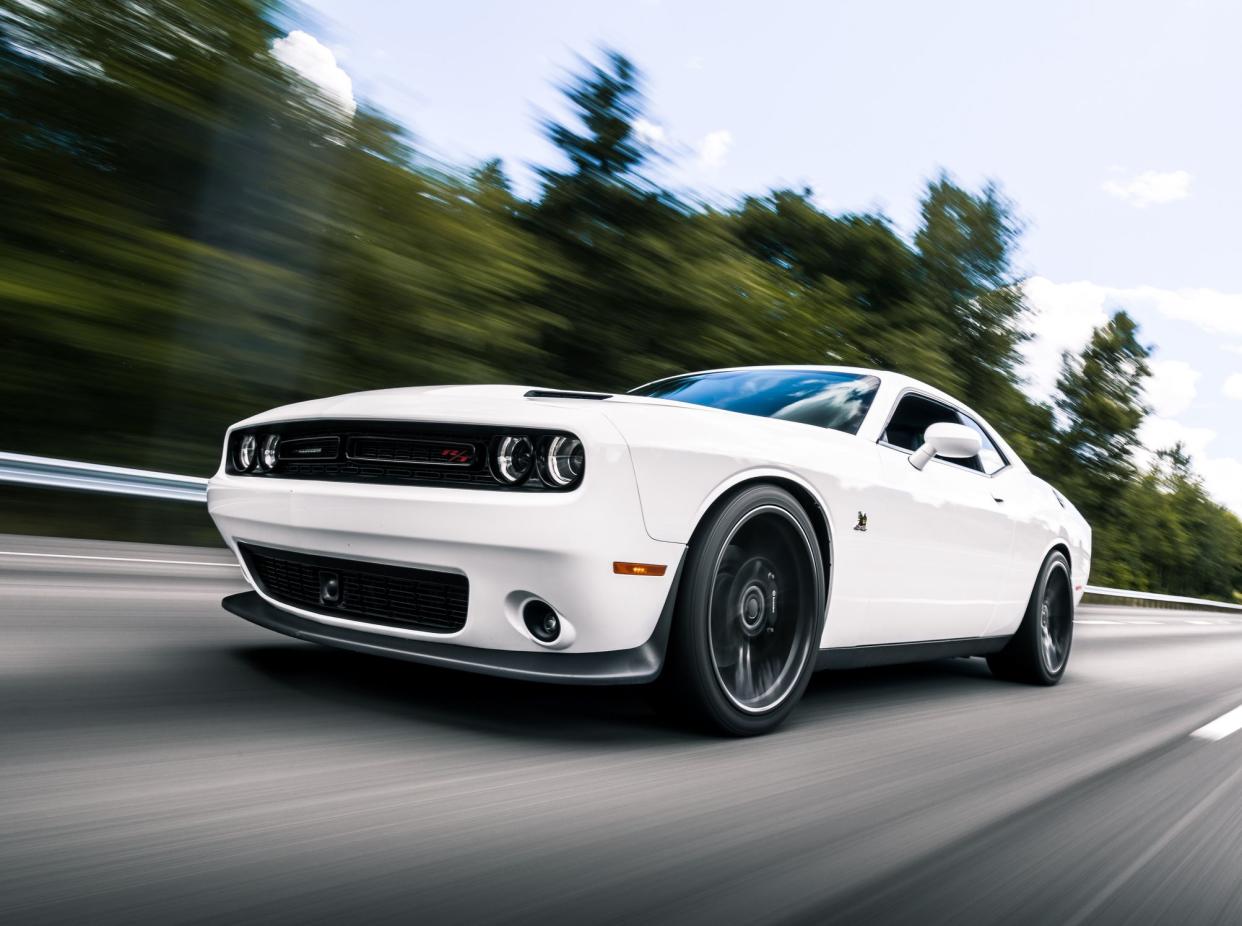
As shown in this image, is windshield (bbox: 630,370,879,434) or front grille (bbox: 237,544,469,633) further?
windshield (bbox: 630,370,879,434)

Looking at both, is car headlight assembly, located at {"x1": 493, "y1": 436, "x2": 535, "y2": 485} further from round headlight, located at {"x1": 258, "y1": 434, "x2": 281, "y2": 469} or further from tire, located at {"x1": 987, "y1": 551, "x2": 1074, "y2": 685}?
tire, located at {"x1": 987, "y1": 551, "x2": 1074, "y2": 685}

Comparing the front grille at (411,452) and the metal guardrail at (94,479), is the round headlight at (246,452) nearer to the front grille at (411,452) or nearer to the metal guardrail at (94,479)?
the front grille at (411,452)

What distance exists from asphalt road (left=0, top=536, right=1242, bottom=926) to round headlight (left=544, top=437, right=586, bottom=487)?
2.35 ft

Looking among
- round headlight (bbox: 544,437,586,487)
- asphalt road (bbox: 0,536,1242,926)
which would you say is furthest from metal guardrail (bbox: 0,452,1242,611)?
round headlight (bbox: 544,437,586,487)

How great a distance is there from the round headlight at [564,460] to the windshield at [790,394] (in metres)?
1.27

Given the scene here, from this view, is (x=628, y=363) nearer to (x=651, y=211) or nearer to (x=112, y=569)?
(x=651, y=211)

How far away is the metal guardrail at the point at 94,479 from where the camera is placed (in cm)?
583

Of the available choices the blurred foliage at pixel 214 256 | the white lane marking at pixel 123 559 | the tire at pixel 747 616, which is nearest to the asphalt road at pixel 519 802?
the tire at pixel 747 616

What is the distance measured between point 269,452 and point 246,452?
0.55 ft

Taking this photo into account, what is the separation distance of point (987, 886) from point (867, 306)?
97.0 feet

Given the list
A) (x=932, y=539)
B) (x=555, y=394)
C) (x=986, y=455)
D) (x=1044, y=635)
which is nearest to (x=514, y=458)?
(x=555, y=394)

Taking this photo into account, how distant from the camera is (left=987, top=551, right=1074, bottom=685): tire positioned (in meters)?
5.42

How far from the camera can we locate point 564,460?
2844mm

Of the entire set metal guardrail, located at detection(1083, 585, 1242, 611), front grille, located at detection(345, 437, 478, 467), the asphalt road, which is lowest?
metal guardrail, located at detection(1083, 585, 1242, 611)
